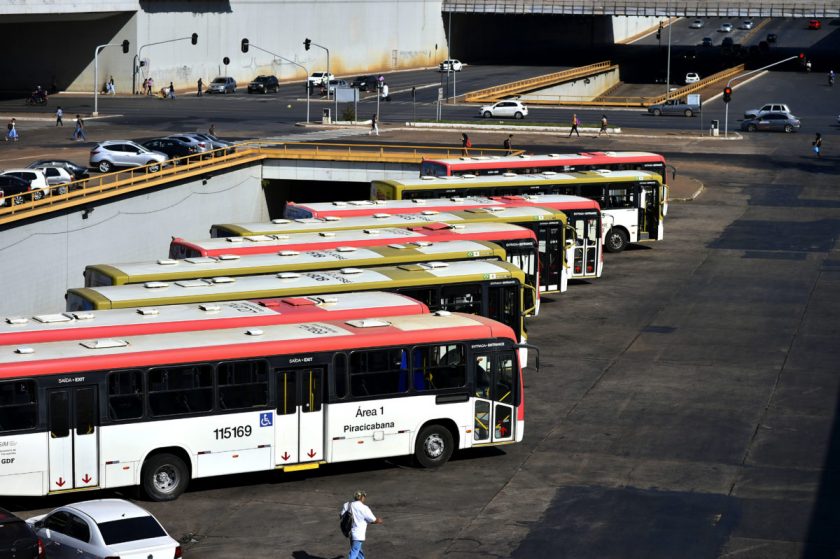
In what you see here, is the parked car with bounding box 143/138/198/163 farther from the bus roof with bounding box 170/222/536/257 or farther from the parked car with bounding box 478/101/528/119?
the parked car with bounding box 478/101/528/119

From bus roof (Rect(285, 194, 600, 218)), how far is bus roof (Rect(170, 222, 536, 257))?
4025 millimetres

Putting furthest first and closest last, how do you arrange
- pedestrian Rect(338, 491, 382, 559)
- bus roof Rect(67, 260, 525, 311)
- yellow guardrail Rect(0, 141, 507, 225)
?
yellow guardrail Rect(0, 141, 507, 225) < bus roof Rect(67, 260, 525, 311) < pedestrian Rect(338, 491, 382, 559)

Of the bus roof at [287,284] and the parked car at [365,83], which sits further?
the parked car at [365,83]

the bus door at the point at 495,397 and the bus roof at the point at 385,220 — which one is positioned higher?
the bus roof at the point at 385,220

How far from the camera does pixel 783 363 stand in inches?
1483

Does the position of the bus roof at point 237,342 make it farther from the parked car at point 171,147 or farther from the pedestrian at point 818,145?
the pedestrian at point 818,145

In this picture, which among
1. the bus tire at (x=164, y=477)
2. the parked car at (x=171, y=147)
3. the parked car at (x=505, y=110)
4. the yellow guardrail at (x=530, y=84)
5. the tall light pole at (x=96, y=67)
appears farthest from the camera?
the yellow guardrail at (x=530, y=84)

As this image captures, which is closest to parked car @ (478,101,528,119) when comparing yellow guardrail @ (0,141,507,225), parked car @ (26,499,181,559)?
yellow guardrail @ (0,141,507,225)

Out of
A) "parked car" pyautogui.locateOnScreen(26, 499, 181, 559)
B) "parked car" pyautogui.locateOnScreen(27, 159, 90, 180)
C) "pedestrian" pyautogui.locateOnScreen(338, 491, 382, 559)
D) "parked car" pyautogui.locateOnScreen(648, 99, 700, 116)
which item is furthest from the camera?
"parked car" pyautogui.locateOnScreen(648, 99, 700, 116)

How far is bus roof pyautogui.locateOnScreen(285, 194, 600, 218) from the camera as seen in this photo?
4531cm

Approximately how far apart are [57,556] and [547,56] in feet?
481

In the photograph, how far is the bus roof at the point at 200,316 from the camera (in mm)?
26875

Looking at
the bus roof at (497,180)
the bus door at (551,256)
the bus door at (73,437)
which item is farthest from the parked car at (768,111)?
the bus door at (73,437)

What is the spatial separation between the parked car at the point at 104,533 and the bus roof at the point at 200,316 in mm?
5740
